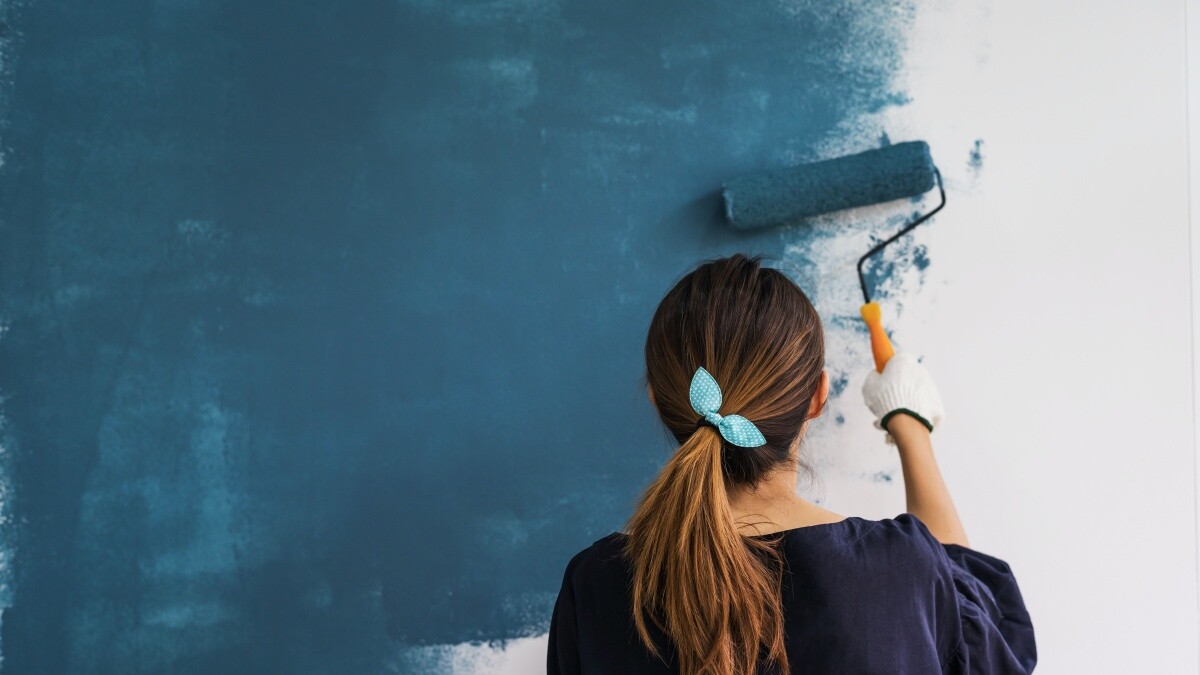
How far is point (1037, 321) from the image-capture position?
4.32 feet

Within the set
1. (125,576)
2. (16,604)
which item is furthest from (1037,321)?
(16,604)

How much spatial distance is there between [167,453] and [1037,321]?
122cm

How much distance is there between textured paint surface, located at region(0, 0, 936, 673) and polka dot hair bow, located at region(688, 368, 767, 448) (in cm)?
51

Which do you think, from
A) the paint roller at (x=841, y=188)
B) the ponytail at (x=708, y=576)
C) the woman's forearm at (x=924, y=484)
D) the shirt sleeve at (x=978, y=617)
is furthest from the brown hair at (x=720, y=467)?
the paint roller at (x=841, y=188)

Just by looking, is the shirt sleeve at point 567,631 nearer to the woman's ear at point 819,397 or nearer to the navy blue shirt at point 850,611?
the navy blue shirt at point 850,611

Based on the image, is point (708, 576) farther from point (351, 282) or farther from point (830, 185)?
point (351, 282)

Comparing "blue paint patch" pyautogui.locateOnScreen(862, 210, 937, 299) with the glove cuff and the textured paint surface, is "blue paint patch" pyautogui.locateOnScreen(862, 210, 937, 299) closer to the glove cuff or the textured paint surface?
the textured paint surface

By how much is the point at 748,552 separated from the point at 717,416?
122 millimetres

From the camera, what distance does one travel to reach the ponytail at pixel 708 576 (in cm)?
82

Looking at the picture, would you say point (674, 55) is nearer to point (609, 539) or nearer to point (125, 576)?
point (609, 539)

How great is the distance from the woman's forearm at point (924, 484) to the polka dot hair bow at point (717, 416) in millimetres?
362

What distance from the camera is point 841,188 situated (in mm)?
1252

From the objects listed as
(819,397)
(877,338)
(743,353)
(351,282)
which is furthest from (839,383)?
(351,282)

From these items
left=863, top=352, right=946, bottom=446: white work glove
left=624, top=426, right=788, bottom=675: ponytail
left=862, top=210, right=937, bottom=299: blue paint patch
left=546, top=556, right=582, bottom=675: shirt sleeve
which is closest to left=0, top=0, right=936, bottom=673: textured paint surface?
left=862, top=210, right=937, bottom=299: blue paint patch
